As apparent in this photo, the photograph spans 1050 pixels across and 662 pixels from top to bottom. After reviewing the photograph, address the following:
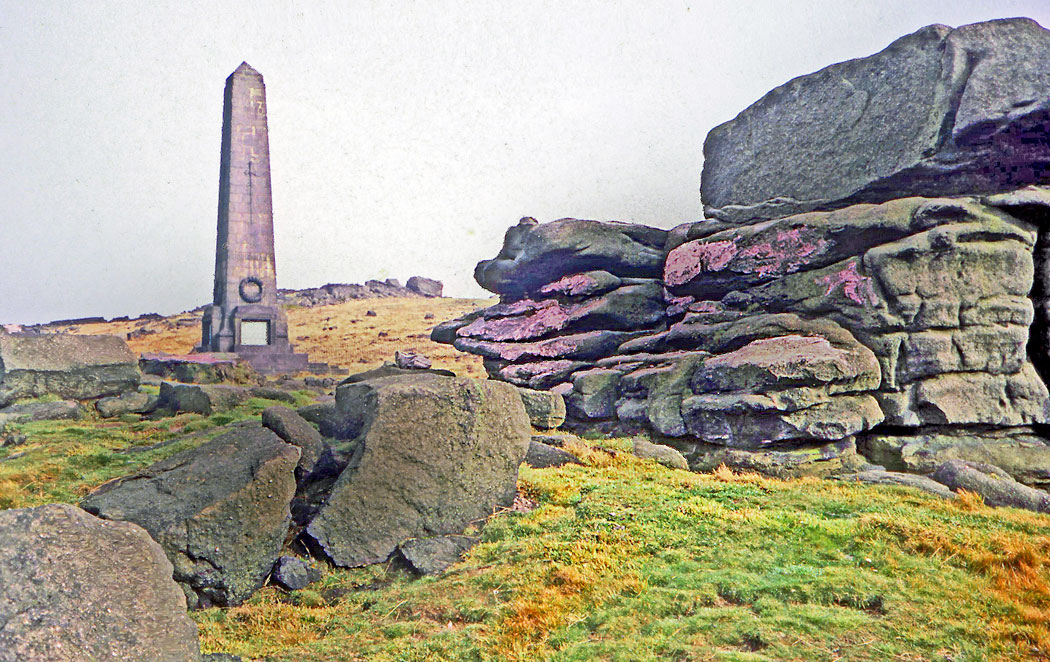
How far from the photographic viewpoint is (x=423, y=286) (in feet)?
289

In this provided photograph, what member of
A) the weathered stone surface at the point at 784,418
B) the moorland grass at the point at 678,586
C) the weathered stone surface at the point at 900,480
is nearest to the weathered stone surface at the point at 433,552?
the moorland grass at the point at 678,586

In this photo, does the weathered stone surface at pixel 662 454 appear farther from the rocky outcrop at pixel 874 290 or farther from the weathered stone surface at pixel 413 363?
the weathered stone surface at pixel 413 363

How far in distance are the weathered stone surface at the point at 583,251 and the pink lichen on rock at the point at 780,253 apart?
4.60 m

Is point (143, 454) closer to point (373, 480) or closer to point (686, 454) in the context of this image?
point (373, 480)

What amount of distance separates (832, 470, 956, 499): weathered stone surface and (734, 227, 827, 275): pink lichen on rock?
5.12 metres

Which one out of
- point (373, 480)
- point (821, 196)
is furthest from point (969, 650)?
point (821, 196)

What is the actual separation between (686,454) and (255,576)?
9.16m

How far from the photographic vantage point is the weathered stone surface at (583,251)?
2070 centimetres

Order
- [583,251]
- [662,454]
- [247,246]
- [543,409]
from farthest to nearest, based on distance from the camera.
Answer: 1. [247,246]
2. [583,251]
3. [543,409]
4. [662,454]

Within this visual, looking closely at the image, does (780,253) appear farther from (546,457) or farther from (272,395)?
(272,395)

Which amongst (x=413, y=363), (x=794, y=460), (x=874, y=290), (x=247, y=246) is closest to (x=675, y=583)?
(x=794, y=460)

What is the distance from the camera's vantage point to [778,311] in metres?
16.0

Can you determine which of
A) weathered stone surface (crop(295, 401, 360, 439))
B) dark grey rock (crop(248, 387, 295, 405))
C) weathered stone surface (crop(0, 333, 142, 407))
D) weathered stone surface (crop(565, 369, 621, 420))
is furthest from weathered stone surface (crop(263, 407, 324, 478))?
weathered stone surface (crop(0, 333, 142, 407))

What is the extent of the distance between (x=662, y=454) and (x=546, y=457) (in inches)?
97.8
